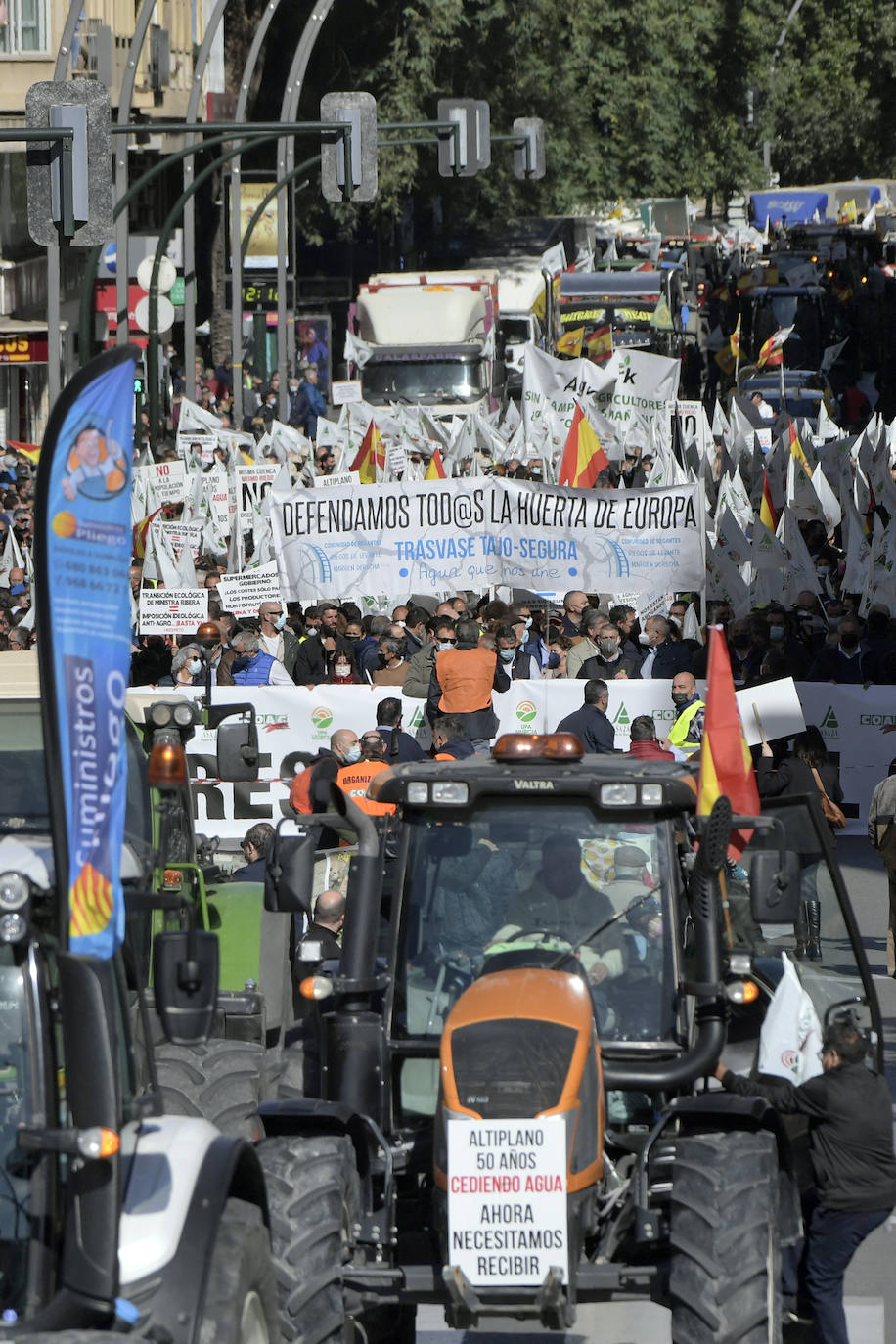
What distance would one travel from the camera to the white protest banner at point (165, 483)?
2372 cm

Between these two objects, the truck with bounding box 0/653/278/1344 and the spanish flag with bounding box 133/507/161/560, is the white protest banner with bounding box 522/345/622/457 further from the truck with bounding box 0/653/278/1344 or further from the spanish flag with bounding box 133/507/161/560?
the truck with bounding box 0/653/278/1344

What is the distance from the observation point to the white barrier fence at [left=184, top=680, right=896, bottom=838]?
17406mm

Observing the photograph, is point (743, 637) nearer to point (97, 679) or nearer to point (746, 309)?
point (97, 679)

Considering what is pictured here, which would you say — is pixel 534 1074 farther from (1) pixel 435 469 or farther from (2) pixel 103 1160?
(1) pixel 435 469

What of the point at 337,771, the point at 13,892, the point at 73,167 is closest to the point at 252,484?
the point at 73,167

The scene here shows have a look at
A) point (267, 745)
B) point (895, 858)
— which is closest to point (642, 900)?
point (895, 858)

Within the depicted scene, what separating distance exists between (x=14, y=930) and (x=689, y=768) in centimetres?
319

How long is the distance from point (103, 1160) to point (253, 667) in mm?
13728

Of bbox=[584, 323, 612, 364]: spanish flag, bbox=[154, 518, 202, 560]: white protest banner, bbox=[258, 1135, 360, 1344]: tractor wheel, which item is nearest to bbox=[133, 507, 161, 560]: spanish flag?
bbox=[154, 518, 202, 560]: white protest banner

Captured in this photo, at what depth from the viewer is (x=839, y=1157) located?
7211mm

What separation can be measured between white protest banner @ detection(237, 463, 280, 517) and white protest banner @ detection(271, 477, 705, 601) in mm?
3301

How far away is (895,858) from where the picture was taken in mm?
13672

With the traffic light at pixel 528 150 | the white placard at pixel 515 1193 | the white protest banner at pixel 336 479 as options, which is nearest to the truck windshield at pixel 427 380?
the traffic light at pixel 528 150

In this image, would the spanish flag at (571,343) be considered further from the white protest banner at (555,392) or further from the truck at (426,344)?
the white protest banner at (555,392)
